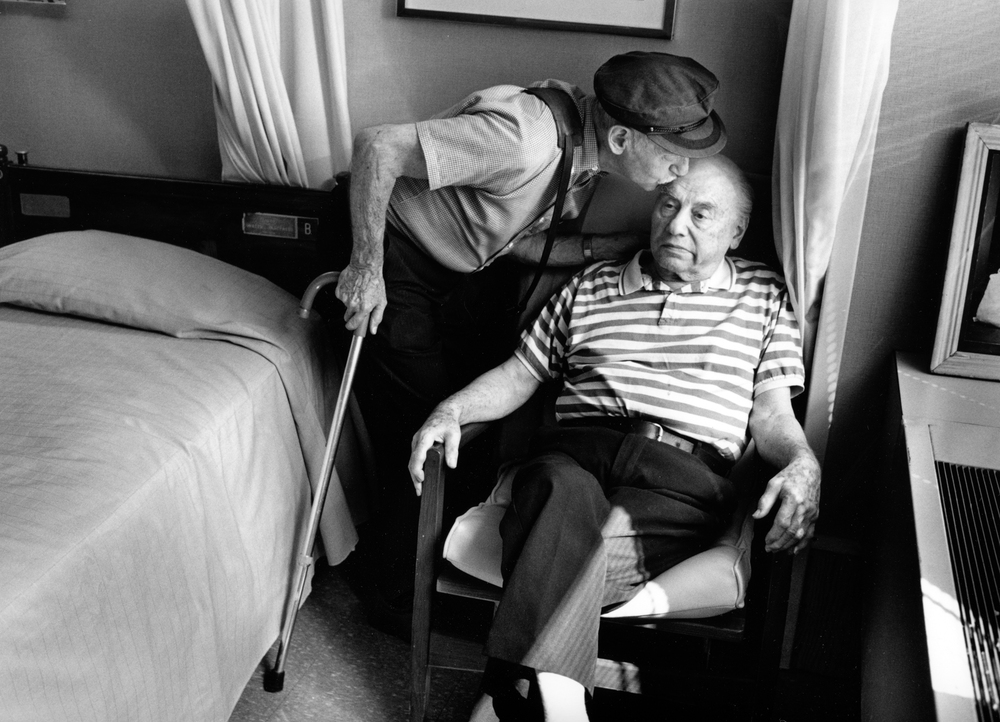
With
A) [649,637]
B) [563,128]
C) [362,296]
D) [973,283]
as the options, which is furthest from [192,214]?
[973,283]

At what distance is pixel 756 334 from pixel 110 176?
5.87 feet

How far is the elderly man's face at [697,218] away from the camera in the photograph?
1.94 meters

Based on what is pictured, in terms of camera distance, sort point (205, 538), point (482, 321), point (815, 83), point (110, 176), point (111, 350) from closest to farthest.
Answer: point (205, 538) < point (815, 83) < point (111, 350) < point (482, 321) < point (110, 176)

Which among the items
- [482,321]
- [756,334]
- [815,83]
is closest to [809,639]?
[756,334]

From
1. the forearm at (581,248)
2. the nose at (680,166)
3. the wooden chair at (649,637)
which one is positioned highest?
the nose at (680,166)

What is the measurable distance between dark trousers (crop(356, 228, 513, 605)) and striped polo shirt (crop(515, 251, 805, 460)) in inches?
12.3

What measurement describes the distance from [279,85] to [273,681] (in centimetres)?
146

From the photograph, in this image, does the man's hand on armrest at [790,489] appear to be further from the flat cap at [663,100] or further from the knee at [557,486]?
the flat cap at [663,100]

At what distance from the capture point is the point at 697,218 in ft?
6.39

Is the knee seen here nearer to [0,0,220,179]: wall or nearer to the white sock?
the white sock

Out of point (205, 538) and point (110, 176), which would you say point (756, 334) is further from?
point (110, 176)

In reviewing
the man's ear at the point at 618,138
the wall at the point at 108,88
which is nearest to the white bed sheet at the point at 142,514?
the wall at the point at 108,88

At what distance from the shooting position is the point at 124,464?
5.31 feet

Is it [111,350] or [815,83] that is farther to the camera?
[111,350]
